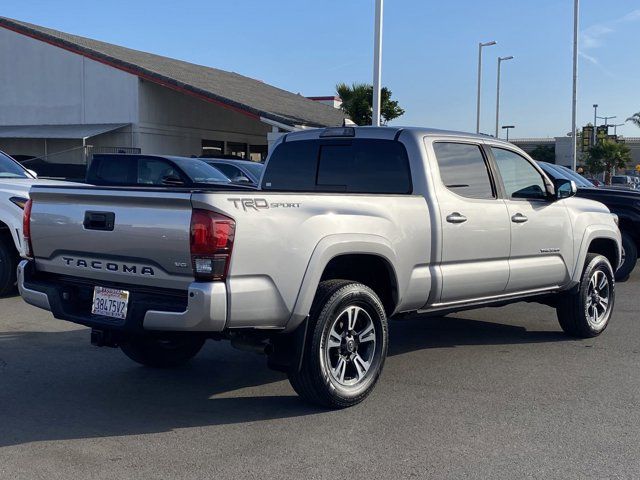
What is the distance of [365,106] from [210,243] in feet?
111

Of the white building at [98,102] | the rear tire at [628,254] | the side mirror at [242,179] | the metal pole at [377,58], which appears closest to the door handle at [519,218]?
the rear tire at [628,254]

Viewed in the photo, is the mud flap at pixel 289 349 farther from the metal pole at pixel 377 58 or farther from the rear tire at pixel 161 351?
the metal pole at pixel 377 58

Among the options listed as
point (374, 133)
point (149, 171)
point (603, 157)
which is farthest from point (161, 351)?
point (603, 157)

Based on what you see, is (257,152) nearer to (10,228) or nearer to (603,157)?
(10,228)

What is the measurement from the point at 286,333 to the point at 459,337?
10.6ft

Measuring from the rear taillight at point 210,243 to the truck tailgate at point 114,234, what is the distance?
60 mm

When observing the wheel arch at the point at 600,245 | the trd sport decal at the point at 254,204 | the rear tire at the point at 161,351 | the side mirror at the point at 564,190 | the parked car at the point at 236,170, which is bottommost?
the rear tire at the point at 161,351

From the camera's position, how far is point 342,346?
17.2 ft

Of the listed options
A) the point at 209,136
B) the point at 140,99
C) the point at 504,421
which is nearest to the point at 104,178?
the point at 504,421

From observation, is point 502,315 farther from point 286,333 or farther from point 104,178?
point 104,178

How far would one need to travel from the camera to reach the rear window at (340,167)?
19.9 feet

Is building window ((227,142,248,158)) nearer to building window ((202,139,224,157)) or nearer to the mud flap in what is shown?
building window ((202,139,224,157))

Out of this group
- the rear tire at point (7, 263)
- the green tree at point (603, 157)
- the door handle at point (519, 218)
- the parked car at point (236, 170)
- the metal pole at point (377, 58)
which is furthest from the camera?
the green tree at point (603, 157)

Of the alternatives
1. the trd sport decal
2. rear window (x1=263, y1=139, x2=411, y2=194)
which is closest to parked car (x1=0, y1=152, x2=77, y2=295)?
rear window (x1=263, y1=139, x2=411, y2=194)
